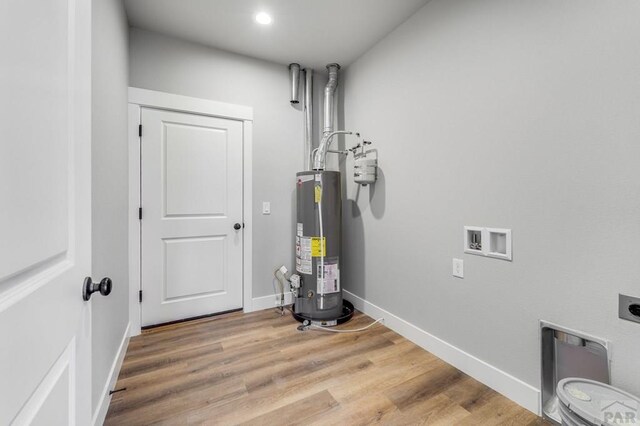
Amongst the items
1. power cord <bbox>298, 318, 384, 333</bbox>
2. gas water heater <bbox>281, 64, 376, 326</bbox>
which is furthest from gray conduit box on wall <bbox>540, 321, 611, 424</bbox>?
gas water heater <bbox>281, 64, 376, 326</bbox>

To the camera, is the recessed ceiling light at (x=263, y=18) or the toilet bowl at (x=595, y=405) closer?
the toilet bowl at (x=595, y=405)

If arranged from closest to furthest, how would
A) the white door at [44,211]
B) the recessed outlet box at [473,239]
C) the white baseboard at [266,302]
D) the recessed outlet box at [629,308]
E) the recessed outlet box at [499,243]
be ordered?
the white door at [44,211], the recessed outlet box at [629,308], the recessed outlet box at [499,243], the recessed outlet box at [473,239], the white baseboard at [266,302]

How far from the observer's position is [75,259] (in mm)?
727

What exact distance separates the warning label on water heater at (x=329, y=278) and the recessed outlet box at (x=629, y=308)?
5.95 ft

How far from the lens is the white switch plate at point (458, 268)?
1.88 meters

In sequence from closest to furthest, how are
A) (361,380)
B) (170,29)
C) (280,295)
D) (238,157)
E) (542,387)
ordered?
(542,387) < (361,380) < (170,29) < (238,157) < (280,295)

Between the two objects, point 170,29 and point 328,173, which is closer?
point 170,29

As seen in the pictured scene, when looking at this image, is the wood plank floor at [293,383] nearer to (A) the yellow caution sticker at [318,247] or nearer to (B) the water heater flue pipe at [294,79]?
(A) the yellow caution sticker at [318,247]

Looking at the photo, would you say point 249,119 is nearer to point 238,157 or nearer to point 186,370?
point 238,157

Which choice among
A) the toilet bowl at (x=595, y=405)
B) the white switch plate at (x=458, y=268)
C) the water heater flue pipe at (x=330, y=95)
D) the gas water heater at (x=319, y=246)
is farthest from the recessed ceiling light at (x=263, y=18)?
the toilet bowl at (x=595, y=405)

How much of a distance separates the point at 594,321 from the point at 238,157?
2806mm

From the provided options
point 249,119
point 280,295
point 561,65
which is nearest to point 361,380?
point 280,295

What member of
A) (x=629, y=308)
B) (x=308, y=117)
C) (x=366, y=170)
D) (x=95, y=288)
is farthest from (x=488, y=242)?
(x=308, y=117)

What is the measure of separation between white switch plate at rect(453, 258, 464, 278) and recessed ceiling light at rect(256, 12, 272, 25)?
2381 millimetres
